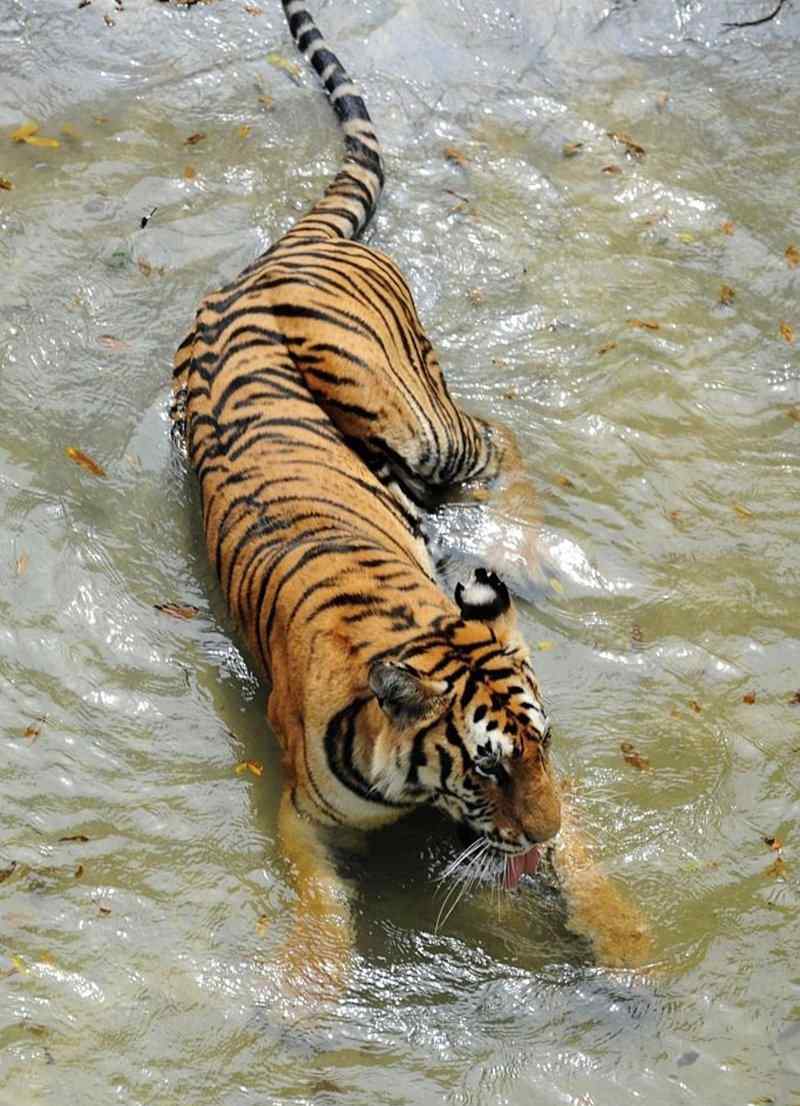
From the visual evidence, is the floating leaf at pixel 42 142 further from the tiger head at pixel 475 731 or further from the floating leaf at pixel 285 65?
the tiger head at pixel 475 731

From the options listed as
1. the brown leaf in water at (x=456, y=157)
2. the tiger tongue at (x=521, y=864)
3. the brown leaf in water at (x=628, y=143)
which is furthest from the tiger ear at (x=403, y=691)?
the brown leaf in water at (x=628, y=143)

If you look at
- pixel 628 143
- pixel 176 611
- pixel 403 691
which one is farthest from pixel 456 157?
pixel 403 691

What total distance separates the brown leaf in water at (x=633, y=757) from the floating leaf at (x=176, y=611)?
1.40 meters

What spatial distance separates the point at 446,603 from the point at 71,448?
5.44 ft

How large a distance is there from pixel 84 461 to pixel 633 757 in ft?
6.91

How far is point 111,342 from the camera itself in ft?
17.5

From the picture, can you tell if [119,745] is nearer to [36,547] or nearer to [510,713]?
[36,547]

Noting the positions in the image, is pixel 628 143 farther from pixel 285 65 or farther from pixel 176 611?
pixel 176 611

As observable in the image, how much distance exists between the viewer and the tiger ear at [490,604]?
3.68 meters

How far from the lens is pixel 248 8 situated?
22.1 feet

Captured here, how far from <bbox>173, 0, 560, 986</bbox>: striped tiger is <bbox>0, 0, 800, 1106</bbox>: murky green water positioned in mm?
230

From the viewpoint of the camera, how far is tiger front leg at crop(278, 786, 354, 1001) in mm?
3639

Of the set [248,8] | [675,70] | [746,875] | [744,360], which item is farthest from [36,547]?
[675,70]

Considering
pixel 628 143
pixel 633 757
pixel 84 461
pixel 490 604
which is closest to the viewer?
pixel 490 604
